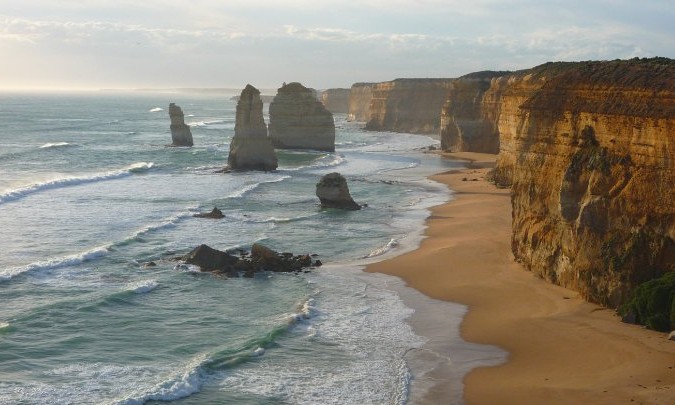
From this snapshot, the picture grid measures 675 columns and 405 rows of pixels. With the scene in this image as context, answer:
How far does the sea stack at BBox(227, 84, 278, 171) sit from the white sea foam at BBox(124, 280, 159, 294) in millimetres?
34913

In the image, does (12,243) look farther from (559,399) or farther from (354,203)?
(559,399)

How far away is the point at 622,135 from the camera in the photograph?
24.8m

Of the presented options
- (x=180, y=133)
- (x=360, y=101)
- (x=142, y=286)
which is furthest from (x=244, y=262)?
(x=360, y=101)

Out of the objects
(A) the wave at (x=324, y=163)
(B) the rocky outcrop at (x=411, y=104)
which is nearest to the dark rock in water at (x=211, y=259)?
(A) the wave at (x=324, y=163)

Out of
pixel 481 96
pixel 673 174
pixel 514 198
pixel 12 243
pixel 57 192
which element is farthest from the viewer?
pixel 481 96

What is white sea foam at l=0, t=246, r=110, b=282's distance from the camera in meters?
30.4

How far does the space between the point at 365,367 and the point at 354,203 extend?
26.8 meters

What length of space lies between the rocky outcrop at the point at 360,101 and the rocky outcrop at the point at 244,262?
127062 mm

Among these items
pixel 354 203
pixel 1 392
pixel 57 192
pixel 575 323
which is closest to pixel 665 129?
pixel 575 323

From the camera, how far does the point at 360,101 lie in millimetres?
164000

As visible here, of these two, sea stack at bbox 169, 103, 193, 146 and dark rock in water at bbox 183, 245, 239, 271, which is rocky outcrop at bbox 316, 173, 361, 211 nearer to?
dark rock in water at bbox 183, 245, 239, 271

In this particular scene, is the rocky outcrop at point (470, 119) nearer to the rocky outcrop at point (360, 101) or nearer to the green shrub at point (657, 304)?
the green shrub at point (657, 304)

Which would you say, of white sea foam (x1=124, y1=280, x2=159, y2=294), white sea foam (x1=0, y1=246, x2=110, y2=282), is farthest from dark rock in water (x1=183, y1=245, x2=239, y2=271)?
white sea foam (x1=0, y1=246, x2=110, y2=282)

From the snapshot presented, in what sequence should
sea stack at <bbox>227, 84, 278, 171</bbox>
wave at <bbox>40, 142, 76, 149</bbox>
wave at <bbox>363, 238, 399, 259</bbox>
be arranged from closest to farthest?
wave at <bbox>363, 238, 399, 259</bbox> → sea stack at <bbox>227, 84, 278, 171</bbox> → wave at <bbox>40, 142, 76, 149</bbox>
